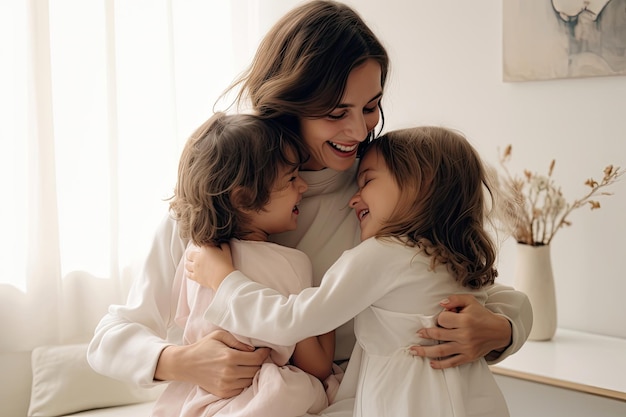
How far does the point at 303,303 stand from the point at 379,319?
171 mm

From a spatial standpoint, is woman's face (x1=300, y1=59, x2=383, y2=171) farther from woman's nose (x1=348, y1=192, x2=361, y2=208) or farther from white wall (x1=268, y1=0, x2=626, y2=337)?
white wall (x1=268, y1=0, x2=626, y2=337)

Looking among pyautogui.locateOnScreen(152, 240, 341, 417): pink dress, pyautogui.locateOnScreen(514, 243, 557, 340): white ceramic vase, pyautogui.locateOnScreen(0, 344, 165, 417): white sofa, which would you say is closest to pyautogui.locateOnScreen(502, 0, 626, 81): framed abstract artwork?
pyautogui.locateOnScreen(514, 243, 557, 340): white ceramic vase

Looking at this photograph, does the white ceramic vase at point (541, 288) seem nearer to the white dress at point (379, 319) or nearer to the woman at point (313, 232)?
the woman at point (313, 232)

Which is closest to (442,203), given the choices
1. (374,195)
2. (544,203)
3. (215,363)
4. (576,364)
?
(374,195)

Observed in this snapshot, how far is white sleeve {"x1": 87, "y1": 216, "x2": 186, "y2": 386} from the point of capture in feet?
4.85

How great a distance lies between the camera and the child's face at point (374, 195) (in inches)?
56.9

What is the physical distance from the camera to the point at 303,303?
1.32m

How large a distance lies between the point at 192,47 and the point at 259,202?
2088 millimetres

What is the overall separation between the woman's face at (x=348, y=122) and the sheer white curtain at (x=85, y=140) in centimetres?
162

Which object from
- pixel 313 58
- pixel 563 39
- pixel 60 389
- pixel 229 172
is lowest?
pixel 60 389

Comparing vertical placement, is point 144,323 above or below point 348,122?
below

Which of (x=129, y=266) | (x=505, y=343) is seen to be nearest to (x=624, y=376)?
(x=505, y=343)

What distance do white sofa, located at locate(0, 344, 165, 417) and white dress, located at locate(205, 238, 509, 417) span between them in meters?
1.58

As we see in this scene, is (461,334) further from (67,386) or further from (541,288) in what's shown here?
(67,386)
